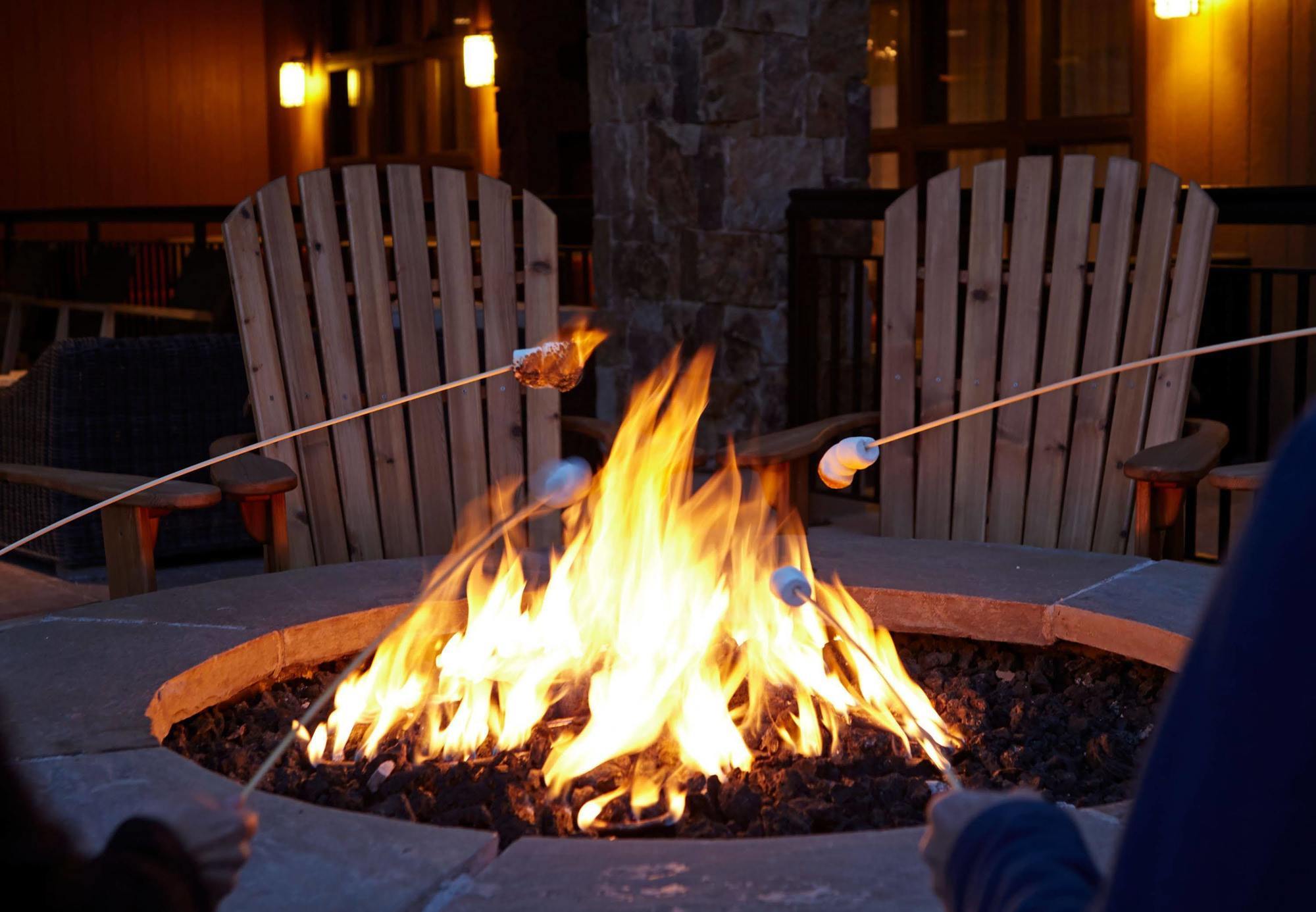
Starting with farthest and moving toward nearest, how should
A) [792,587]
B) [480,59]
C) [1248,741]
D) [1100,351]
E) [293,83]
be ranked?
[293,83] < [480,59] < [1100,351] < [792,587] < [1248,741]

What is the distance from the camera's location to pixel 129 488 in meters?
2.51

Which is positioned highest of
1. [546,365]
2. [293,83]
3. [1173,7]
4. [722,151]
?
[293,83]

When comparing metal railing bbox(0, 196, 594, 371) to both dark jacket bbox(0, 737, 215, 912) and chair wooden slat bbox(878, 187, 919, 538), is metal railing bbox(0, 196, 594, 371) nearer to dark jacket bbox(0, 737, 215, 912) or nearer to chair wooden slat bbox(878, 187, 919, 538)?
chair wooden slat bbox(878, 187, 919, 538)

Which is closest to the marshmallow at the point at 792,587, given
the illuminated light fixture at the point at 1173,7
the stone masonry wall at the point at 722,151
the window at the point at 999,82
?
the stone masonry wall at the point at 722,151

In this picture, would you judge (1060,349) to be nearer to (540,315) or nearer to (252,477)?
(540,315)

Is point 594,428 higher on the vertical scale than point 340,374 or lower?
lower

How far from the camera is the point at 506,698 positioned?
2.18 meters

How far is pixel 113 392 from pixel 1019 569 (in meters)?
2.78

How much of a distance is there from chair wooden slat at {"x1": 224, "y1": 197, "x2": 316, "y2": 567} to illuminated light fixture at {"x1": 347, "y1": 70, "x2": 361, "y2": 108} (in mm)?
9171

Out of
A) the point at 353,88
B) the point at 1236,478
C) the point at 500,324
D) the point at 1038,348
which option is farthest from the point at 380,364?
the point at 353,88

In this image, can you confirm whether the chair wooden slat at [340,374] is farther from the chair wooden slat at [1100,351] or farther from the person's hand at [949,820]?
the person's hand at [949,820]

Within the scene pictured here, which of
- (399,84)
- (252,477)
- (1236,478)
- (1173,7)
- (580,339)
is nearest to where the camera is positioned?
(1236,478)

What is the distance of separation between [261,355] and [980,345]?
1.64 meters

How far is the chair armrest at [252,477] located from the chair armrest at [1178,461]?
1.58 m
